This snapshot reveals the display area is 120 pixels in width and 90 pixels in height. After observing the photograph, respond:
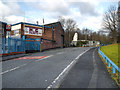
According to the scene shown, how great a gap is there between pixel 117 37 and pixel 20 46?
38.3m

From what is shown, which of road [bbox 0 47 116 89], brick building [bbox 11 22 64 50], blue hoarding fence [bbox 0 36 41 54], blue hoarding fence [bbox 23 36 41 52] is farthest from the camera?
brick building [bbox 11 22 64 50]

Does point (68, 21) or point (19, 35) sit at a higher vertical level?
point (68, 21)

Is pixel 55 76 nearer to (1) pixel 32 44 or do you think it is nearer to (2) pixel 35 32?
(1) pixel 32 44

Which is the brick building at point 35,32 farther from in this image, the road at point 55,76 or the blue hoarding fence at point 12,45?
the road at point 55,76

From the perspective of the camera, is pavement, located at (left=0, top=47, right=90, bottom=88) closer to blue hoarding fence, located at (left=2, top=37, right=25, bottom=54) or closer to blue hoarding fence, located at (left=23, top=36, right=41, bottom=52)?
blue hoarding fence, located at (left=2, top=37, right=25, bottom=54)

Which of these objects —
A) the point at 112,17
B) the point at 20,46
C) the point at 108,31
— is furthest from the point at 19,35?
the point at 112,17

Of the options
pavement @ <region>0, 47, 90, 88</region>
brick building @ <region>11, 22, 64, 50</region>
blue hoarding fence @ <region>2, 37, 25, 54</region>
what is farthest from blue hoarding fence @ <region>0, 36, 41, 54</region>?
pavement @ <region>0, 47, 90, 88</region>

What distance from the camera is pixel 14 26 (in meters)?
24.8

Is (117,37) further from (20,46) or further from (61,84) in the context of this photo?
(61,84)

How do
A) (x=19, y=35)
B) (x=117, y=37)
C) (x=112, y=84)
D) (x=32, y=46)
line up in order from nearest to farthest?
(x=112, y=84) → (x=32, y=46) → (x=19, y=35) → (x=117, y=37)

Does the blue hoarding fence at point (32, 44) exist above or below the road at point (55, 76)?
above

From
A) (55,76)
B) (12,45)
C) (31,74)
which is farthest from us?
(12,45)

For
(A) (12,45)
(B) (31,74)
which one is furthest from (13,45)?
(B) (31,74)

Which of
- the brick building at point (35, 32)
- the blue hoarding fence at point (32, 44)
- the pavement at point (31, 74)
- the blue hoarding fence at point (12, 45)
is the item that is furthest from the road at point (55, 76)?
the brick building at point (35, 32)
